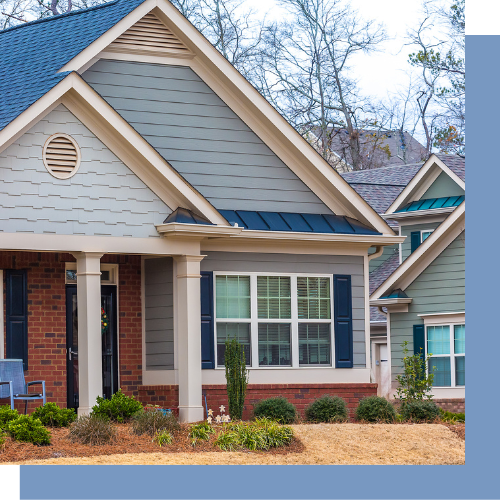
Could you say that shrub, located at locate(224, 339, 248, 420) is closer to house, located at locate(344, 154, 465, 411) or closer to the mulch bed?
the mulch bed

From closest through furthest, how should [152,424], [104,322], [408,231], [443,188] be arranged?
[152,424] < [104,322] < [443,188] < [408,231]

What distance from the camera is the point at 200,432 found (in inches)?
455

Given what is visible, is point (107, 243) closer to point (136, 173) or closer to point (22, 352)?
point (136, 173)

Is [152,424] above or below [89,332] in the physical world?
below

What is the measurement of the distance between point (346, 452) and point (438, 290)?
9572 mm

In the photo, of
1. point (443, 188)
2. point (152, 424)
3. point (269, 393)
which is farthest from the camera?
point (443, 188)

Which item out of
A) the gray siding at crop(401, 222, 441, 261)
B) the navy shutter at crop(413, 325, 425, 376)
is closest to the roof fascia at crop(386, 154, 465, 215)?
the gray siding at crop(401, 222, 441, 261)

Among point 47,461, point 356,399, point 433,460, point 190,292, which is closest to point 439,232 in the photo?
point 356,399

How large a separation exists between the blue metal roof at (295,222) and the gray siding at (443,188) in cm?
723

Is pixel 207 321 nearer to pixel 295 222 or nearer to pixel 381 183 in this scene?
pixel 295 222

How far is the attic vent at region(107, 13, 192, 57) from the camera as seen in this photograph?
15.2 metres

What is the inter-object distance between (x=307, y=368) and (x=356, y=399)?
1005 millimetres

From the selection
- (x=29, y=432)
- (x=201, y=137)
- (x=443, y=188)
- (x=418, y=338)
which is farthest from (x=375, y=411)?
(x=443, y=188)

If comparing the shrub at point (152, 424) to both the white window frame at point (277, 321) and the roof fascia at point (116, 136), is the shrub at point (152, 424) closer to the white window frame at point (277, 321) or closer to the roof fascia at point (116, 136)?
the white window frame at point (277, 321)
